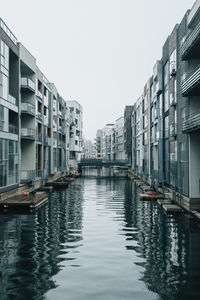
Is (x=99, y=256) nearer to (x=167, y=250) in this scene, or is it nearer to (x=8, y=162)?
(x=167, y=250)

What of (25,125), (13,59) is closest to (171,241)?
→ (13,59)

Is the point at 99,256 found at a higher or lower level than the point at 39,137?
lower

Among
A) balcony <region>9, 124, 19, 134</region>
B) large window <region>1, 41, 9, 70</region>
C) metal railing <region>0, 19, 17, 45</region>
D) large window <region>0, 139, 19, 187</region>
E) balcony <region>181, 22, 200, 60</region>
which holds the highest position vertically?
metal railing <region>0, 19, 17, 45</region>

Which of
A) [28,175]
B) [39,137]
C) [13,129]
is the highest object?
[39,137]

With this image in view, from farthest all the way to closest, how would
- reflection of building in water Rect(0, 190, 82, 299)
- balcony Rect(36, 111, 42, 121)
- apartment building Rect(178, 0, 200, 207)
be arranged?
balcony Rect(36, 111, 42, 121), apartment building Rect(178, 0, 200, 207), reflection of building in water Rect(0, 190, 82, 299)

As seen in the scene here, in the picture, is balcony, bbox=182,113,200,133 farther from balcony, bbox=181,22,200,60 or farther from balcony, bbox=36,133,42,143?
balcony, bbox=36,133,42,143

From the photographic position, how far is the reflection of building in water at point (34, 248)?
40.8 ft

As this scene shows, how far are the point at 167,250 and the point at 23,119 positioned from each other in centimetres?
3560

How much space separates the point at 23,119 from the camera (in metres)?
47.3

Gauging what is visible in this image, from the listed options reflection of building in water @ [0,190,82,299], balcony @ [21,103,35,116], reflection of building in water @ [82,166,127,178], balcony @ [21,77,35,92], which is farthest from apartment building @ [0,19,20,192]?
reflection of building in water @ [82,166,127,178]

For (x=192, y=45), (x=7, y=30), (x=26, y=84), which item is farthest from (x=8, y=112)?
(x=192, y=45)

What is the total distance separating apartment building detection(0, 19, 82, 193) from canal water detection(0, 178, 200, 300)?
9696 mm

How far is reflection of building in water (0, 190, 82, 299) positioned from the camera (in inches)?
490

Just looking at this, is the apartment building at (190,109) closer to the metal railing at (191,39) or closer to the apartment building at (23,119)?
the metal railing at (191,39)
